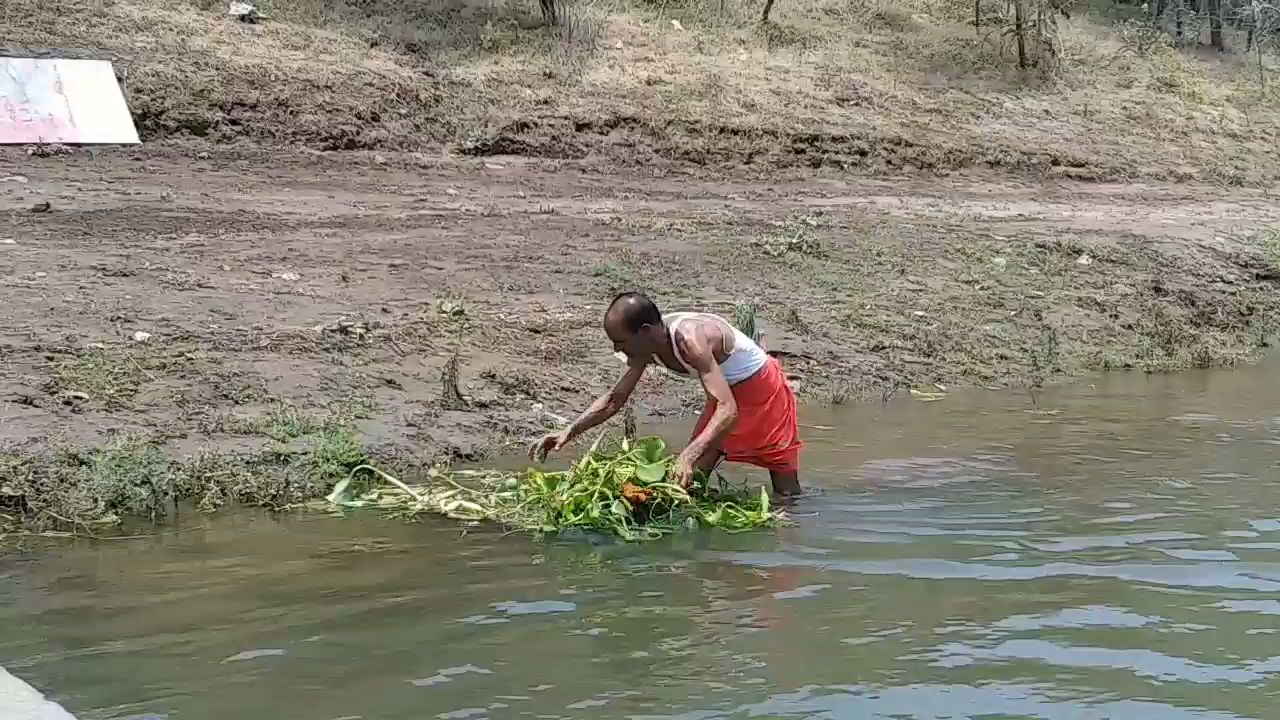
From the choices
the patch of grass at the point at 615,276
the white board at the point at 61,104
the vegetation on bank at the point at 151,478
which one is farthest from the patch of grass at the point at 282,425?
the white board at the point at 61,104

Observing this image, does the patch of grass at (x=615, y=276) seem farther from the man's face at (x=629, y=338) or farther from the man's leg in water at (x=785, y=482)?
the man's face at (x=629, y=338)

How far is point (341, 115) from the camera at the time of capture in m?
14.2

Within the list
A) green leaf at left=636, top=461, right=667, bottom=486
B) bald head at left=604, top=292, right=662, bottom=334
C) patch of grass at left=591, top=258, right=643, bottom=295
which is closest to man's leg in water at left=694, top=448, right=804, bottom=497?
green leaf at left=636, top=461, right=667, bottom=486

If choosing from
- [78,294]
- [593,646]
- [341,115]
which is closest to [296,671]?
[593,646]

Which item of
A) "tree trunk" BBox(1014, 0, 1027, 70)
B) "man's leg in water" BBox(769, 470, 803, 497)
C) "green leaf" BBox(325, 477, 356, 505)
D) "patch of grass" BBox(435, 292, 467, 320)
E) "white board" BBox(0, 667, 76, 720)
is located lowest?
"green leaf" BBox(325, 477, 356, 505)

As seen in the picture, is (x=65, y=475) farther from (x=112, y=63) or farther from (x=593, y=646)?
(x=112, y=63)

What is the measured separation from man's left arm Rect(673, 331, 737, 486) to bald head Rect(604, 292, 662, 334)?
0.61 ft

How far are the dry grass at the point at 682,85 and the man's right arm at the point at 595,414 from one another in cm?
850

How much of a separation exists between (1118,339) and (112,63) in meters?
10.2

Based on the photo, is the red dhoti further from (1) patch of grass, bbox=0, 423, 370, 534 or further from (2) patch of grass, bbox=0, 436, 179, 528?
(2) patch of grass, bbox=0, 436, 179, 528

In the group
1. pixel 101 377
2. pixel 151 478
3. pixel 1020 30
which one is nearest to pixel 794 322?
pixel 101 377

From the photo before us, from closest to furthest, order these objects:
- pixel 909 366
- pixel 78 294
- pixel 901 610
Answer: pixel 901 610
pixel 78 294
pixel 909 366

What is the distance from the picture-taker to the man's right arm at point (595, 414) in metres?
6.07

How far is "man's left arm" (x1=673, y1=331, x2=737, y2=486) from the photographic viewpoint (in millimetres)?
5711
